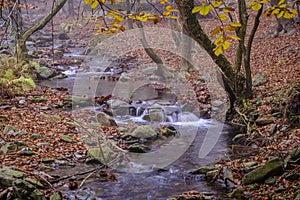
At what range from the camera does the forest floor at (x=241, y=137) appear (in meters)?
6.13

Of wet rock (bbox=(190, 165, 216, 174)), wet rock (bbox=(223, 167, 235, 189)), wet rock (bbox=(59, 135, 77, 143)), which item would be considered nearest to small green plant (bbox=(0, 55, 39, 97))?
wet rock (bbox=(59, 135, 77, 143))

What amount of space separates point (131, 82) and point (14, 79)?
468 centimetres

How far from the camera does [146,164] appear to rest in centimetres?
705

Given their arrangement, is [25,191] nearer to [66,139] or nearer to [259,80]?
[66,139]

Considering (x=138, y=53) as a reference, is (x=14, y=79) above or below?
below

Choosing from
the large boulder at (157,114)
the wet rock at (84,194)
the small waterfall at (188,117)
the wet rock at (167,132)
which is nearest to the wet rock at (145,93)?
the large boulder at (157,114)

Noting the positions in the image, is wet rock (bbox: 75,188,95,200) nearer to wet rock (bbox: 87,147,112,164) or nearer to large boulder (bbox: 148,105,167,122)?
wet rock (bbox: 87,147,112,164)

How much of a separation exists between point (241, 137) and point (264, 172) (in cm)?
275

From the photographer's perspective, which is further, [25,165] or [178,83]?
[178,83]

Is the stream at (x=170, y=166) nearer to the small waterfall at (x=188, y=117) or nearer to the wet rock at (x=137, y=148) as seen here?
the small waterfall at (x=188, y=117)

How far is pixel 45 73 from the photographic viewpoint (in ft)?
53.3

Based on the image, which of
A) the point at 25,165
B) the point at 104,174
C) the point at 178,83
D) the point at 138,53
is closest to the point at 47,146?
the point at 25,165

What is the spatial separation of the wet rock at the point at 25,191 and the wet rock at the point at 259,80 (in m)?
8.32

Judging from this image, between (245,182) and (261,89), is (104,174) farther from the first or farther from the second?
(261,89)
